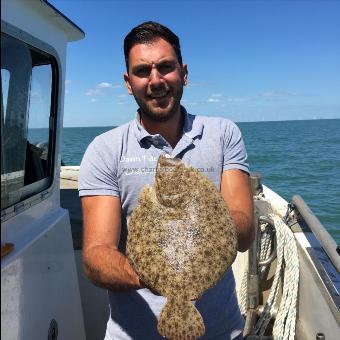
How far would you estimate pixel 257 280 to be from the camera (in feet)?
14.3

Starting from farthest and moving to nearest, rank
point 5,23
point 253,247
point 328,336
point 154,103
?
point 253,247 → point 328,336 → point 154,103 → point 5,23

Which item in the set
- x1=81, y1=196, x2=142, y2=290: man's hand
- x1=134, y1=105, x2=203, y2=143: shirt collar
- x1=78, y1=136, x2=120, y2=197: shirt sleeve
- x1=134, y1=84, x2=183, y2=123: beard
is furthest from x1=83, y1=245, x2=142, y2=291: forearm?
x1=134, y1=84, x2=183, y2=123: beard

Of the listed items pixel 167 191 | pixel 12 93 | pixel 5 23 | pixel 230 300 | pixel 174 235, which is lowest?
pixel 230 300

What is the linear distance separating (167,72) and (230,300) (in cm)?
149

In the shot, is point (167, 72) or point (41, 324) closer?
point (167, 72)

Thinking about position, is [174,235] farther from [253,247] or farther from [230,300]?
[253,247]

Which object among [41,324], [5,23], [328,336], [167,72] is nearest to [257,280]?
[328,336]

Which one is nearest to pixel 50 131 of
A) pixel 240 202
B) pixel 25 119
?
pixel 25 119

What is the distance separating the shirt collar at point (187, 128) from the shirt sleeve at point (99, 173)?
0.69ft

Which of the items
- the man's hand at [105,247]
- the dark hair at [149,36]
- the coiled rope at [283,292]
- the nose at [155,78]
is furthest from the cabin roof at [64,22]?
the coiled rope at [283,292]

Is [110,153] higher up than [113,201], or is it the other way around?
[110,153]

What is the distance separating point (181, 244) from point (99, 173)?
76cm

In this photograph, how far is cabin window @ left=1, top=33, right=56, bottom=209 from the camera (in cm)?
241

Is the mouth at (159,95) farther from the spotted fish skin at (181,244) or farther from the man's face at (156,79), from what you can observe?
the spotted fish skin at (181,244)
